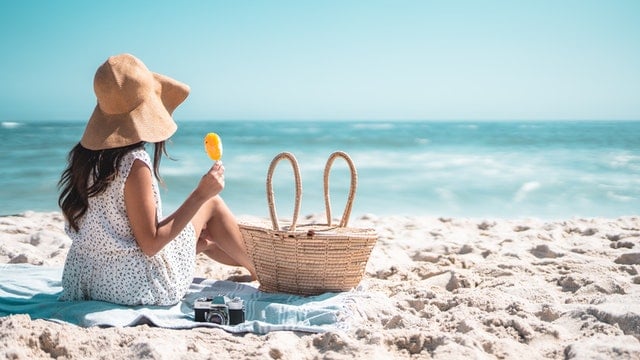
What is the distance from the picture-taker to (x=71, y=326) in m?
2.62

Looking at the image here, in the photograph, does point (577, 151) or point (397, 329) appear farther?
point (577, 151)

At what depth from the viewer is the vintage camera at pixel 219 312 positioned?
2768 millimetres

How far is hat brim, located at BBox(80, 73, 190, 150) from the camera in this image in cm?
269

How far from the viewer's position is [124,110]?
2.75 meters

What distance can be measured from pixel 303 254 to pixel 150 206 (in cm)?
→ 83

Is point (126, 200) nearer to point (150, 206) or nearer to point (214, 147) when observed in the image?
point (150, 206)

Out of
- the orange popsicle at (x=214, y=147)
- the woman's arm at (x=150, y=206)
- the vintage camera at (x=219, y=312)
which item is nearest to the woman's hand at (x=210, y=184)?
the woman's arm at (x=150, y=206)

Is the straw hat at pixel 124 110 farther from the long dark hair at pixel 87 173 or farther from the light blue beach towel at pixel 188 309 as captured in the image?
the light blue beach towel at pixel 188 309

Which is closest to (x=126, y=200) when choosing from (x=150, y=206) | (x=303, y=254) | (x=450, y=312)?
(x=150, y=206)

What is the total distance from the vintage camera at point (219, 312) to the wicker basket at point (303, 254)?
0.48m

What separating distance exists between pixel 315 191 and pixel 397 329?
6402 millimetres

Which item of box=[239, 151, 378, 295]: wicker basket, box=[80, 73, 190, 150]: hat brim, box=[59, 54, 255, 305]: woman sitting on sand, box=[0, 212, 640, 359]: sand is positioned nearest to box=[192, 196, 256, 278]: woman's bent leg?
box=[239, 151, 378, 295]: wicker basket

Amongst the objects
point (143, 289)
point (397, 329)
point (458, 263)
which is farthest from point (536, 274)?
point (143, 289)

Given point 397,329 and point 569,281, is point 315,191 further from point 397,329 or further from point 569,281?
point 397,329
